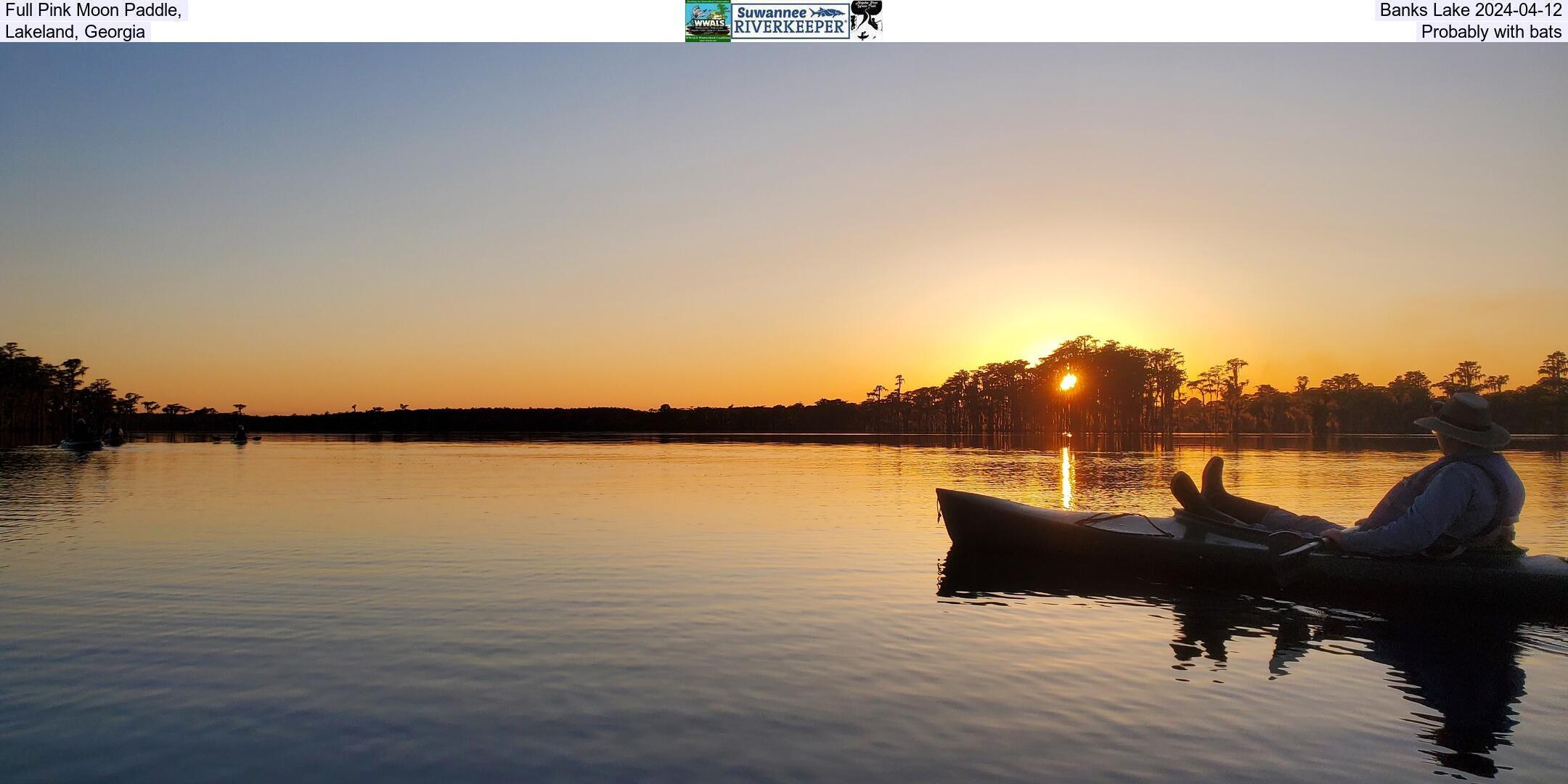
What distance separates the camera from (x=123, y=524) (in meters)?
23.1

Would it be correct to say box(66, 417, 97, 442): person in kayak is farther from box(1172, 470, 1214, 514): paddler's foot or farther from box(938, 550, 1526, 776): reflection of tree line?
box(1172, 470, 1214, 514): paddler's foot

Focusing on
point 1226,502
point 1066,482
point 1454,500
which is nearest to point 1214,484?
point 1226,502

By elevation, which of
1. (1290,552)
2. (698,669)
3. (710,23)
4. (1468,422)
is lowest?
(698,669)

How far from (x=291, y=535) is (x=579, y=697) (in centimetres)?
1551

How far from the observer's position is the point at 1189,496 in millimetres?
15852

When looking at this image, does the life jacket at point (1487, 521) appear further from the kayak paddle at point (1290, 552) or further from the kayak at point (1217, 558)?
the kayak paddle at point (1290, 552)

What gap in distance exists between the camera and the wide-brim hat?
11.7m

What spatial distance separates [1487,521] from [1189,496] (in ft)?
13.8

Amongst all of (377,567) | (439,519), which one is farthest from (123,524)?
(377,567)

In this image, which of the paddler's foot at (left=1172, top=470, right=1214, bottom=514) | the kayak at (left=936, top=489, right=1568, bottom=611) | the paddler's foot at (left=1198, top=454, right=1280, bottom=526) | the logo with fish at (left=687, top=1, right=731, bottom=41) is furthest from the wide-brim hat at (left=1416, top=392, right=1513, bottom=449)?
the logo with fish at (left=687, top=1, right=731, bottom=41)

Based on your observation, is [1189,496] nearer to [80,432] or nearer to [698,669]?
[698,669]

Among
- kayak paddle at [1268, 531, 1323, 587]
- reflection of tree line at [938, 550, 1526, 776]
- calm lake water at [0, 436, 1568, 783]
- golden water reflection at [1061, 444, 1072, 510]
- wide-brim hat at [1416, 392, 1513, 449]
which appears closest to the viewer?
calm lake water at [0, 436, 1568, 783]

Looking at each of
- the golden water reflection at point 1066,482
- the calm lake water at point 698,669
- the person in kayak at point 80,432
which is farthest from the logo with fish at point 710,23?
the person in kayak at point 80,432

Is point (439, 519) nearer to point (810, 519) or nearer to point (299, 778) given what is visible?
point (810, 519)
